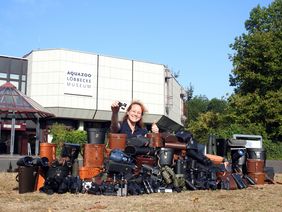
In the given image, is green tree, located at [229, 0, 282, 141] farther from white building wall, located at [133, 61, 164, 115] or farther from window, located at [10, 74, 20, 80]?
window, located at [10, 74, 20, 80]

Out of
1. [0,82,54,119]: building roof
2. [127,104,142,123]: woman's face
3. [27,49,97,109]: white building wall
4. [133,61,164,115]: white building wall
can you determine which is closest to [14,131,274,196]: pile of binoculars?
[127,104,142,123]: woman's face

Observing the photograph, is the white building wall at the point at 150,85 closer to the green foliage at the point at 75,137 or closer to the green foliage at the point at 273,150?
the green foliage at the point at 75,137

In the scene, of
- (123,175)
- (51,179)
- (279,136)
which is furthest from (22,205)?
(279,136)

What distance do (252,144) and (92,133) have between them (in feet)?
32.9

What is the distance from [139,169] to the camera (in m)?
9.51

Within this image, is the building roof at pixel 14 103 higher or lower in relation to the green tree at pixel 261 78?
lower

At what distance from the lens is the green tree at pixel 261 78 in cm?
3133

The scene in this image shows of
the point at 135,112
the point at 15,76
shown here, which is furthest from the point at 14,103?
the point at 15,76

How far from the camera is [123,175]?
9.09 m

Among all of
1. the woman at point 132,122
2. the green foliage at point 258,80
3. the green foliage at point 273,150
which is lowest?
the green foliage at point 273,150

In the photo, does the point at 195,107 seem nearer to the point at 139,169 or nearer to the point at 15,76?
the point at 15,76

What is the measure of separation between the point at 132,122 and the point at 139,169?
1.36 meters

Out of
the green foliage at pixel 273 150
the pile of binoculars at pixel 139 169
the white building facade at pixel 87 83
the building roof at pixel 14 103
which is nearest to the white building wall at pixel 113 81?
the white building facade at pixel 87 83

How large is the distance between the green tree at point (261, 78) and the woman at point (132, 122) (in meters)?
21.7
